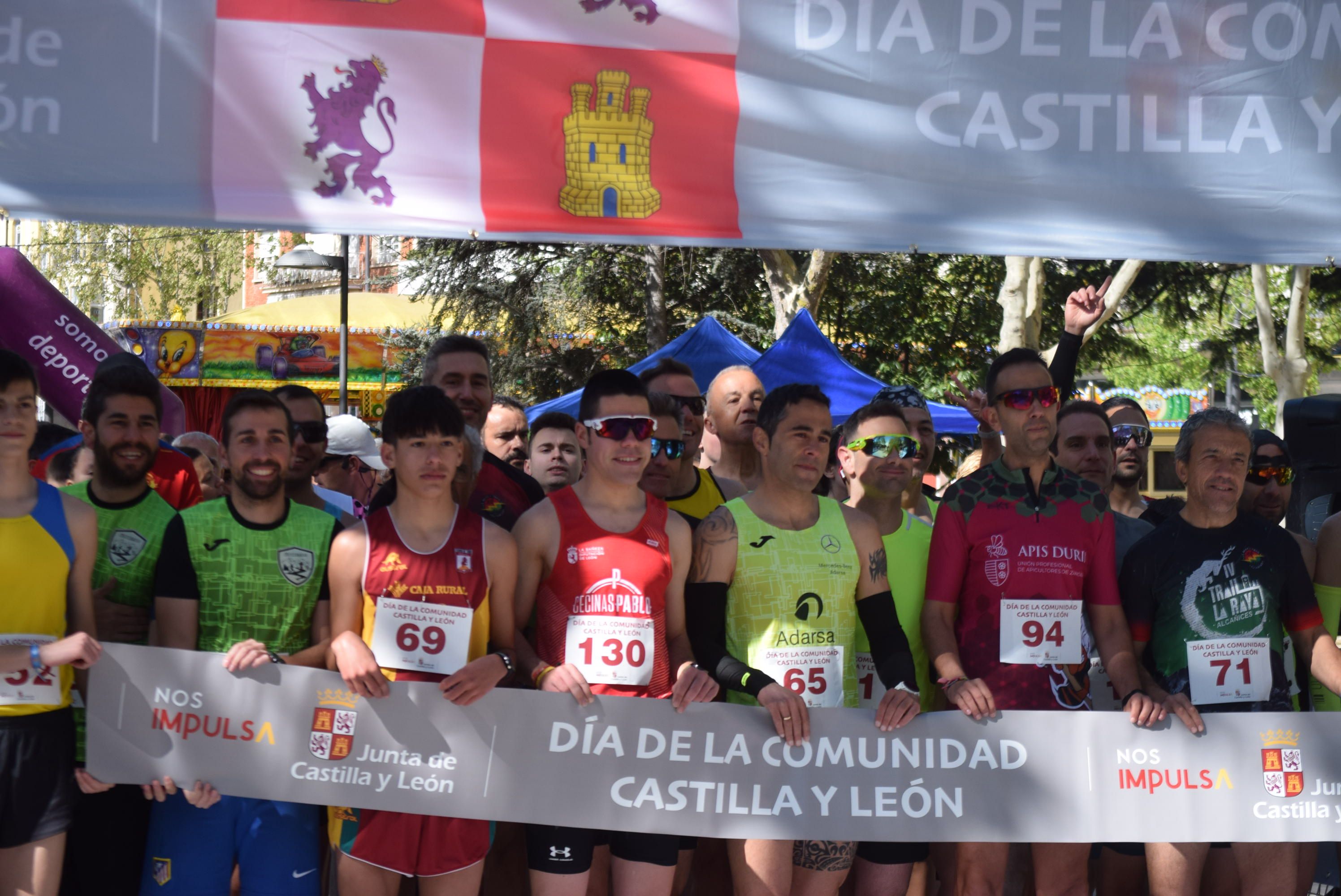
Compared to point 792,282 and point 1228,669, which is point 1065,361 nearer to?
point 1228,669

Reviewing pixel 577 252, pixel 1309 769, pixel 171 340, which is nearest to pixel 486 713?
pixel 1309 769

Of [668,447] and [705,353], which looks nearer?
[668,447]

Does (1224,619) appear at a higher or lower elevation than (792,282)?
lower

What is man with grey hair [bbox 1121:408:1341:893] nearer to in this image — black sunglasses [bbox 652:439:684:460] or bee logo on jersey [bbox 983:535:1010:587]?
bee logo on jersey [bbox 983:535:1010:587]

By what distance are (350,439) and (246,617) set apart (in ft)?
8.99

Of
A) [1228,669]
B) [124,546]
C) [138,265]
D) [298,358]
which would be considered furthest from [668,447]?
[138,265]

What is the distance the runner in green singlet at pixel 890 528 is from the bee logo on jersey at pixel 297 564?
1819 mm

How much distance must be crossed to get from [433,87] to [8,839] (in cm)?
271

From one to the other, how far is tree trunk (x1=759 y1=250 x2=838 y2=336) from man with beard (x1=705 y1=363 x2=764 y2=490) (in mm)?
8612

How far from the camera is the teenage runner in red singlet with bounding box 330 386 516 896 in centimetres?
367

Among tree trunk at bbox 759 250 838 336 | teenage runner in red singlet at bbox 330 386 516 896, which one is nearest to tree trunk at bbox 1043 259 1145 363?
tree trunk at bbox 759 250 838 336

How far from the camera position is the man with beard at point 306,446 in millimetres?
4852

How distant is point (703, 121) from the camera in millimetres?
4332

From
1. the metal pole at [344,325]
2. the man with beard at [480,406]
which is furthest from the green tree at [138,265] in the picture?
the man with beard at [480,406]
